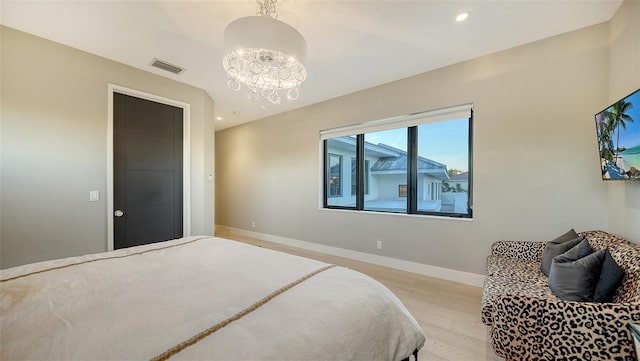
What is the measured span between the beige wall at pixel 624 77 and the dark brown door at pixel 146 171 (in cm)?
469

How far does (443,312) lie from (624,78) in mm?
2476

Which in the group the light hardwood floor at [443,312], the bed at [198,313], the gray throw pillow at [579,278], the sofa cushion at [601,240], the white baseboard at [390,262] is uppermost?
the sofa cushion at [601,240]

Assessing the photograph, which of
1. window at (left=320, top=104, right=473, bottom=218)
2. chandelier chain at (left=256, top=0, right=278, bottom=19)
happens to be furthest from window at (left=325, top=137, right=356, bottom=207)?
chandelier chain at (left=256, top=0, right=278, bottom=19)

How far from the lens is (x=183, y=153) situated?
139 inches

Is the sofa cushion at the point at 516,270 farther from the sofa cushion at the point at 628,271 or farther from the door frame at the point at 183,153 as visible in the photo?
the door frame at the point at 183,153

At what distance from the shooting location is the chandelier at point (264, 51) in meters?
1.68

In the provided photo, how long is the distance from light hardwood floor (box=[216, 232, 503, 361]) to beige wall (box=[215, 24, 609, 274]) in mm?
318

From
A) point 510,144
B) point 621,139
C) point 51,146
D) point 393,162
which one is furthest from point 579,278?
point 51,146

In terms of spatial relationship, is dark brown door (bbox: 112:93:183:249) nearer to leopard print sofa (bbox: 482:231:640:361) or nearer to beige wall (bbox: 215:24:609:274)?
beige wall (bbox: 215:24:609:274)

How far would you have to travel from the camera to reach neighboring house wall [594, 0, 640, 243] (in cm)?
183

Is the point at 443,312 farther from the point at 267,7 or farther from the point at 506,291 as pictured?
the point at 267,7

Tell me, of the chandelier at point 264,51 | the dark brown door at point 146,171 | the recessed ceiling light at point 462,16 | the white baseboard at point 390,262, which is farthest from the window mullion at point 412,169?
the dark brown door at point 146,171

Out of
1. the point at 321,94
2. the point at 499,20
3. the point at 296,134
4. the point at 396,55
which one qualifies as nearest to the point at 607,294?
the point at 499,20

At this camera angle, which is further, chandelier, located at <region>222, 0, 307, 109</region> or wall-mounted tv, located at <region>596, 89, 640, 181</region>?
chandelier, located at <region>222, 0, 307, 109</region>
